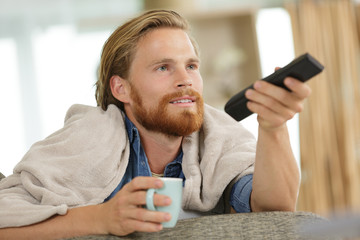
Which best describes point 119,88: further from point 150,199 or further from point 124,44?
point 150,199

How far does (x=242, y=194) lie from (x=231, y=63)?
7.42ft

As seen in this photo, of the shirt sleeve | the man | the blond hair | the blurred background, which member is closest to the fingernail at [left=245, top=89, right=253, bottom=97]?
the man

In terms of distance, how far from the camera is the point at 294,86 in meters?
0.88

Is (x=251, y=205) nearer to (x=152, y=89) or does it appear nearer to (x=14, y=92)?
(x=152, y=89)

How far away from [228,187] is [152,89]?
14.8 inches

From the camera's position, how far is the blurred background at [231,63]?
338 centimetres

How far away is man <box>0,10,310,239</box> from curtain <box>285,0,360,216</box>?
6.73 feet

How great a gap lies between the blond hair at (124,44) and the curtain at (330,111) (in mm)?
2036

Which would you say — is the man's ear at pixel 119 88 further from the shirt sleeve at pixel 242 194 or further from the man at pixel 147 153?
the shirt sleeve at pixel 242 194

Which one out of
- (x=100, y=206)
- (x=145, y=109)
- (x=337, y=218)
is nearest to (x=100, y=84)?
(x=145, y=109)

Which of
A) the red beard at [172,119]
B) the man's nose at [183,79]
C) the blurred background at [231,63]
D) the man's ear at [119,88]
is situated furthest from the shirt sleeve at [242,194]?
the blurred background at [231,63]

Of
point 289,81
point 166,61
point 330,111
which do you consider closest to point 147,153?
point 166,61

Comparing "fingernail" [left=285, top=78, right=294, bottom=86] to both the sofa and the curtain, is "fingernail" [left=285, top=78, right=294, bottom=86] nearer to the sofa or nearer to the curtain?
the sofa

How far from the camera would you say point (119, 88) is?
1573 millimetres
